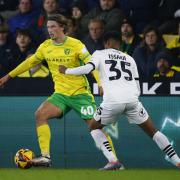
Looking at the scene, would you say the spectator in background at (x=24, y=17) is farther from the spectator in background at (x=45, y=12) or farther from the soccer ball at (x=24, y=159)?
the soccer ball at (x=24, y=159)

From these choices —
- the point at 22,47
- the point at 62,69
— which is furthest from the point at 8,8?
the point at 62,69

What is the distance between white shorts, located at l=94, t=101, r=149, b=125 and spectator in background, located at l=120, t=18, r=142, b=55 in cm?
377

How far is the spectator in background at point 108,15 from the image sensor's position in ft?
45.1

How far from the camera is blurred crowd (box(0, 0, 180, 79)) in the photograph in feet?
43.1

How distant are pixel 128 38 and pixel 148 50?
0.54m

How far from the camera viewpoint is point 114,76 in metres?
9.63

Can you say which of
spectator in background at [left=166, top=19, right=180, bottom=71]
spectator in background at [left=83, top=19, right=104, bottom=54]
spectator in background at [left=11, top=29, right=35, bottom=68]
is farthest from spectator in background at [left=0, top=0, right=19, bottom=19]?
spectator in background at [left=166, top=19, right=180, bottom=71]

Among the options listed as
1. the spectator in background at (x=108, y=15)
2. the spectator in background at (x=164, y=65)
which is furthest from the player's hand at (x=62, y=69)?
the spectator in background at (x=108, y=15)

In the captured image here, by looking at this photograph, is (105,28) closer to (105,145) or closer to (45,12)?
(45,12)

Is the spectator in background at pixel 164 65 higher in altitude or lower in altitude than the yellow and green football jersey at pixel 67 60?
lower

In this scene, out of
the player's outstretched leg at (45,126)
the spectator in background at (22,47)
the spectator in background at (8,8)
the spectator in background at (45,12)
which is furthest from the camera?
the spectator in background at (8,8)

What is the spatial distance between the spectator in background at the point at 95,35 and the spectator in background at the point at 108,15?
0.19 m

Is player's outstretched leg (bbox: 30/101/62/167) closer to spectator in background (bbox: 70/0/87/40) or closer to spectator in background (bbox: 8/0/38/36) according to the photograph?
spectator in background (bbox: 70/0/87/40)
